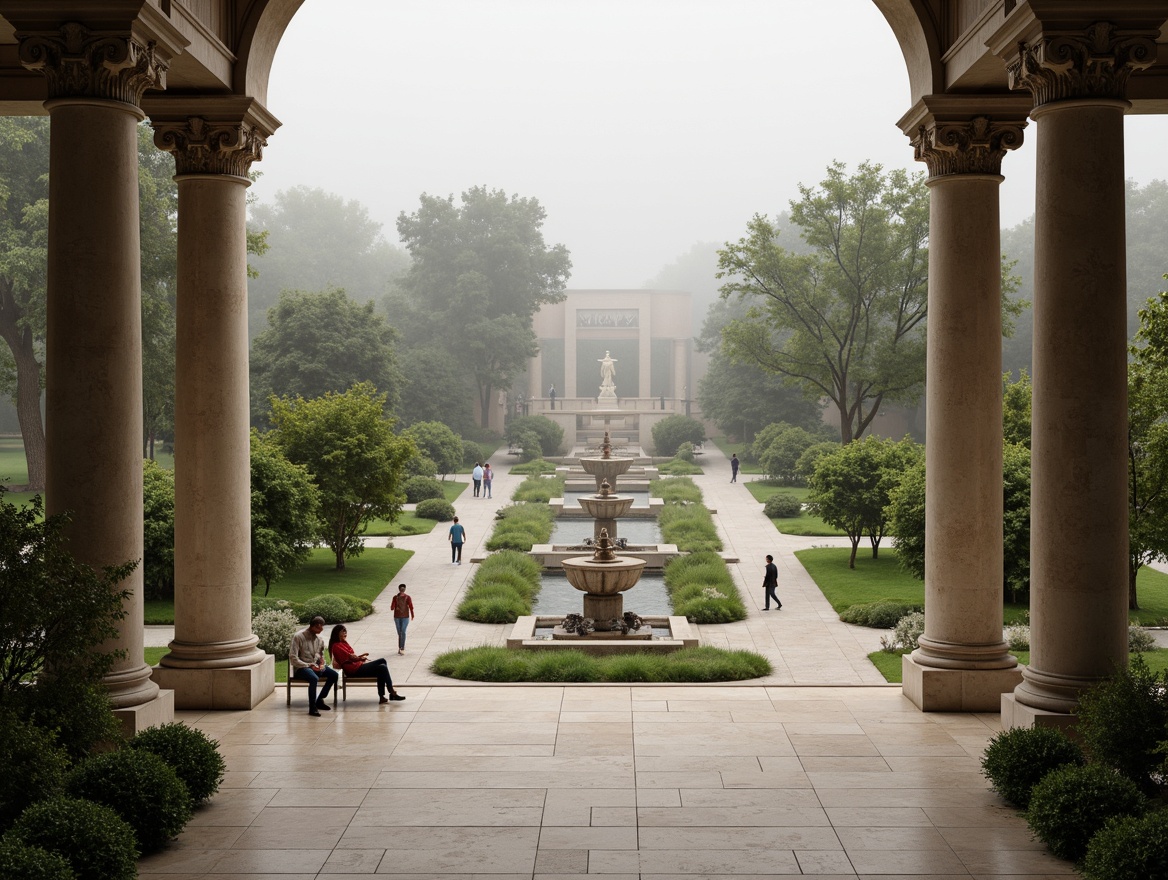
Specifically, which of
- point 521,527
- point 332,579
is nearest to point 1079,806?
point 332,579

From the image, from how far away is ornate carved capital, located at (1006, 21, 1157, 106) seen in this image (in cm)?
1005

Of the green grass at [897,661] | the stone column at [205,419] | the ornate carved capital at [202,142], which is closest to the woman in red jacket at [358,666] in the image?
the stone column at [205,419]

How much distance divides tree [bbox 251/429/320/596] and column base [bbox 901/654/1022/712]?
15.1 m

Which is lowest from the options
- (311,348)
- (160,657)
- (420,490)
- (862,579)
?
(862,579)

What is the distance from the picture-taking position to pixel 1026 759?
945 centimetres

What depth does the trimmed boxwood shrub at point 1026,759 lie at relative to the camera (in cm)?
939

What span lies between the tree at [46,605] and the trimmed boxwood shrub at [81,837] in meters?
1.30

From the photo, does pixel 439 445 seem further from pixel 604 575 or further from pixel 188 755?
pixel 188 755

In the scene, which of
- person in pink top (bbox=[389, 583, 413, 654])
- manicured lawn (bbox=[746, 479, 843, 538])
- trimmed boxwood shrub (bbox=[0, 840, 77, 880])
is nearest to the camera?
trimmed boxwood shrub (bbox=[0, 840, 77, 880])

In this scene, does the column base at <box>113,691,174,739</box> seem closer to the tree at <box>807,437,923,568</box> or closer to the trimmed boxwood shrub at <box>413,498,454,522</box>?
the tree at <box>807,437,923,568</box>

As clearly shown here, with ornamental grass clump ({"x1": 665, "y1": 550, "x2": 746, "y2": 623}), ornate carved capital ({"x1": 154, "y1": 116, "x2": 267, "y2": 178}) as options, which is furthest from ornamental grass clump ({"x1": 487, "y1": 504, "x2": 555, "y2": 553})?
ornate carved capital ({"x1": 154, "y1": 116, "x2": 267, "y2": 178})

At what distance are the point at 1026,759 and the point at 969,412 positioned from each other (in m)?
4.52

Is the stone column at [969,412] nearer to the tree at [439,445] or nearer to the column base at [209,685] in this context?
the column base at [209,685]

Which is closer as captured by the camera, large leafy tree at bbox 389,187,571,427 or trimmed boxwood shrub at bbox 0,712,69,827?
A: trimmed boxwood shrub at bbox 0,712,69,827
